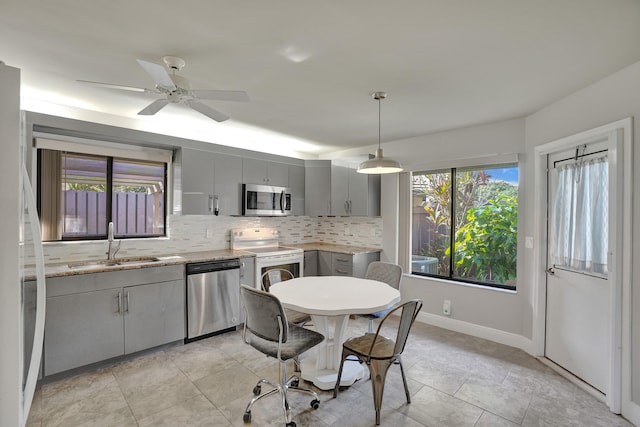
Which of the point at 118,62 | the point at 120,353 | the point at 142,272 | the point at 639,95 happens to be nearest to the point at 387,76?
the point at 639,95

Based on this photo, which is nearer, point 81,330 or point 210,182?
point 81,330

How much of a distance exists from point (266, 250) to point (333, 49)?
2916mm

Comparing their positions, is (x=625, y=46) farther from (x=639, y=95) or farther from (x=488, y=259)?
(x=488, y=259)

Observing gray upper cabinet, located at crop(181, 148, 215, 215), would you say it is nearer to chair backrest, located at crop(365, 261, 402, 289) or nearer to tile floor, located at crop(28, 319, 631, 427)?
tile floor, located at crop(28, 319, 631, 427)

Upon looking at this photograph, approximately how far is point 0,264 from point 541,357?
13.1 feet

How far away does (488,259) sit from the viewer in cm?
356

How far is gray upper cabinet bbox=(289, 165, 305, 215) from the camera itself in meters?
4.60

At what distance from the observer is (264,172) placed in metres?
4.24

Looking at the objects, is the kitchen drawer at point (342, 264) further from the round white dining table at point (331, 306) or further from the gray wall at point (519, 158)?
the round white dining table at point (331, 306)

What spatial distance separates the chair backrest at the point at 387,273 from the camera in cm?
305

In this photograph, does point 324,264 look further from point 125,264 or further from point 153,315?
point 125,264

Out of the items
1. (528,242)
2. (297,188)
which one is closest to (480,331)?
(528,242)

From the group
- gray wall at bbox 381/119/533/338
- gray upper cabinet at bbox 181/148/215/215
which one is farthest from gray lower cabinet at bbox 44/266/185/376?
gray wall at bbox 381/119/533/338

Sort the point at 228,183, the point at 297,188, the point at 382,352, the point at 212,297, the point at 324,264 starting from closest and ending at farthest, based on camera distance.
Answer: the point at 382,352
the point at 212,297
the point at 228,183
the point at 324,264
the point at 297,188
